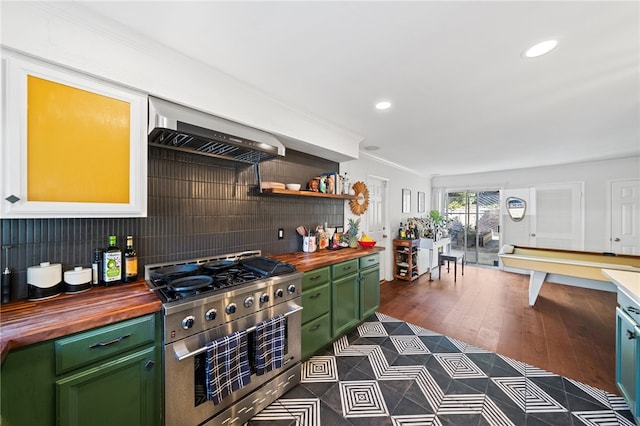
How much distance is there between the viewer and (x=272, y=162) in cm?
259

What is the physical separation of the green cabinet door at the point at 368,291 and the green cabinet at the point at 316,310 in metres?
0.58

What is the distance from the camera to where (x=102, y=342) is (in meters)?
1.11

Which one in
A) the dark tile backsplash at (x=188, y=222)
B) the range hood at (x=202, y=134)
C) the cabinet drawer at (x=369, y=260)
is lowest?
the cabinet drawer at (x=369, y=260)

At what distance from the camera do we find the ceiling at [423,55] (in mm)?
1211

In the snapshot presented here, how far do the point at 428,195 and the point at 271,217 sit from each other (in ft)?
18.5

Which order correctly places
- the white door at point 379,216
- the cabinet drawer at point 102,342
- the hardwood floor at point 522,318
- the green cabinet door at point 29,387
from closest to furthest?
the green cabinet door at point 29,387, the cabinet drawer at point 102,342, the hardwood floor at point 522,318, the white door at point 379,216

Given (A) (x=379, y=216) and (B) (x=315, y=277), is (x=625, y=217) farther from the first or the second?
(B) (x=315, y=277)

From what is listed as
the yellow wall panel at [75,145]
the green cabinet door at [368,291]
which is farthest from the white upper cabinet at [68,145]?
the green cabinet door at [368,291]

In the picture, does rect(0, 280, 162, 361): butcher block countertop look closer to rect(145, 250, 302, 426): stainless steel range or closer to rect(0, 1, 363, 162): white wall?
rect(145, 250, 302, 426): stainless steel range

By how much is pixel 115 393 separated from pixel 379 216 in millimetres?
4250

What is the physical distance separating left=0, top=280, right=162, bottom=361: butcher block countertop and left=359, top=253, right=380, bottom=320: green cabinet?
6.68ft

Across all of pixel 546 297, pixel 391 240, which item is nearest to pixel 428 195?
pixel 391 240

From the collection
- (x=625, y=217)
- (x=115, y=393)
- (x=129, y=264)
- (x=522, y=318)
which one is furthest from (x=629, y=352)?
(x=625, y=217)

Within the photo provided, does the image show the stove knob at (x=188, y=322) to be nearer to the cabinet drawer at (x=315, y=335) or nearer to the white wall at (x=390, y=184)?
the cabinet drawer at (x=315, y=335)
